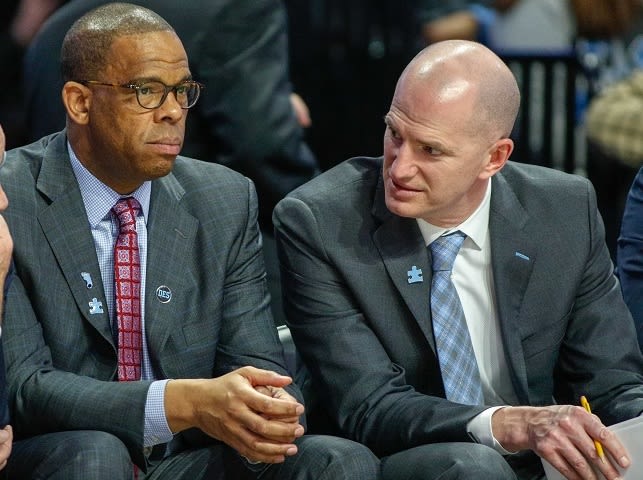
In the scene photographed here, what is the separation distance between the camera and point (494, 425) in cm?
415

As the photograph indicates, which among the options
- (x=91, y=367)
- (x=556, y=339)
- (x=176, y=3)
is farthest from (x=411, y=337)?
(x=176, y=3)

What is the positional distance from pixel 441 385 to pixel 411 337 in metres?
0.16

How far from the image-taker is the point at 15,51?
22.9 feet

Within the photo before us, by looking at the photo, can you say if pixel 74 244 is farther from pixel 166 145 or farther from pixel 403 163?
pixel 403 163

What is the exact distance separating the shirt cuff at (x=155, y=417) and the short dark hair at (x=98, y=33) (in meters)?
0.86

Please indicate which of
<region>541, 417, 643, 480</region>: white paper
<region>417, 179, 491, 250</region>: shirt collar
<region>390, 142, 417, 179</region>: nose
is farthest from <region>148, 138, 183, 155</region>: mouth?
<region>541, 417, 643, 480</region>: white paper

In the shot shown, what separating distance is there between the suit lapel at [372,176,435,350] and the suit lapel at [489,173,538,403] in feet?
0.68

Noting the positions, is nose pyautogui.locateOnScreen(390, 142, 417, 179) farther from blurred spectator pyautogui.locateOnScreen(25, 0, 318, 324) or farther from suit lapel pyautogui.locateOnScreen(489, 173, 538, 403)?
blurred spectator pyautogui.locateOnScreen(25, 0, 318, 324)

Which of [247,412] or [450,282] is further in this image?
[450,282]

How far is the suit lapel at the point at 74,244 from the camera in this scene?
4.16m

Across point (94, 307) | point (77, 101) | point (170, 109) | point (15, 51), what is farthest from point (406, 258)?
point (15, 51)

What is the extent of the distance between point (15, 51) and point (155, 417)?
11.1 feet

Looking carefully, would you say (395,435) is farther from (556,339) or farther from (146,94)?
(146,94)

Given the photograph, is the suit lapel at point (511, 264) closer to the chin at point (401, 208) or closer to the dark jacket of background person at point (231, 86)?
the chin at point (401, 208)
